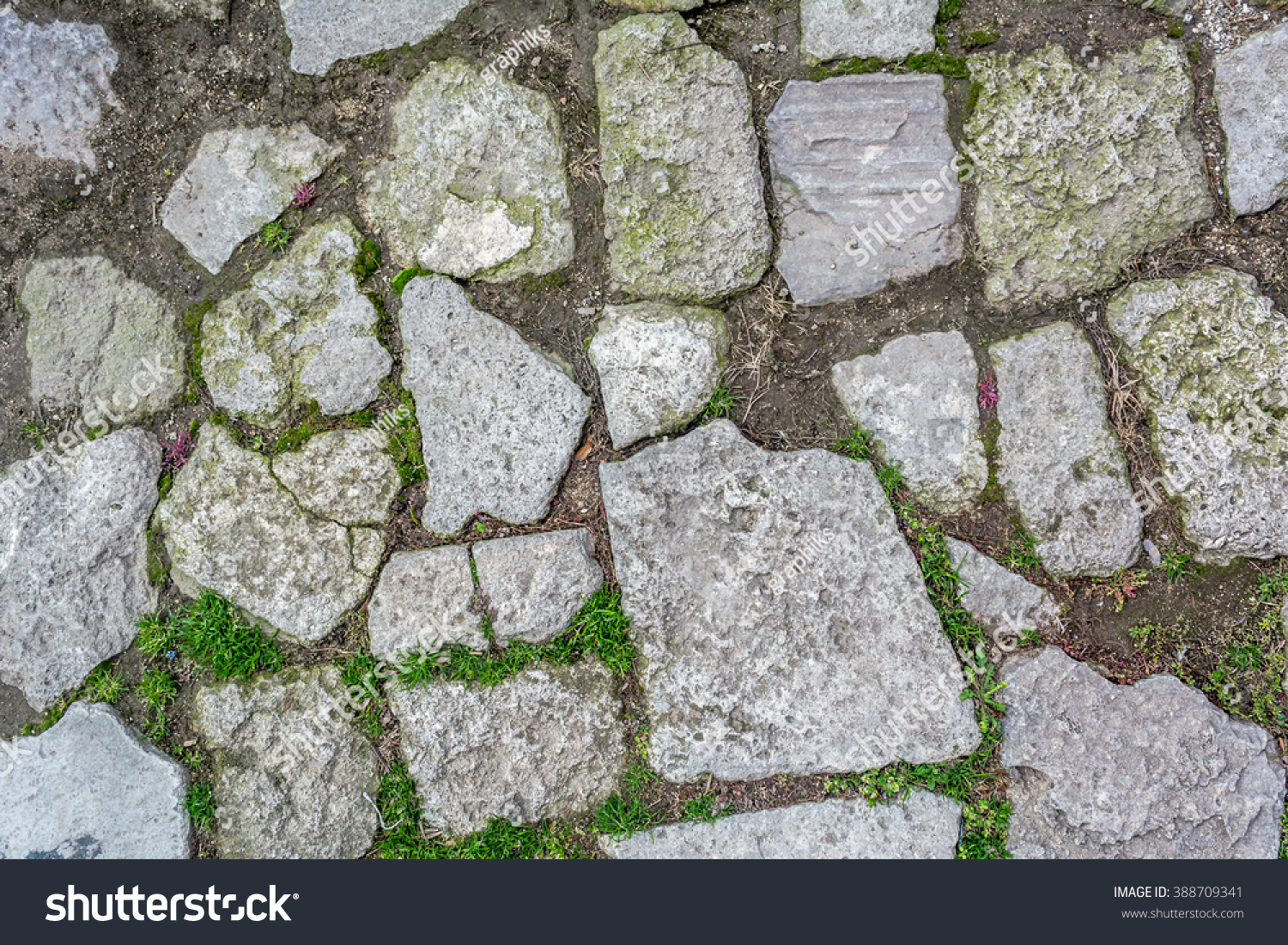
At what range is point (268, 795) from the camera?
2525 millimetres

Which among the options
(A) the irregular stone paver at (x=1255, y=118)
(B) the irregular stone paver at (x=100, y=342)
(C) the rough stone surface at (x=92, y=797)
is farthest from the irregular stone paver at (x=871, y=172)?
(C) the rough stone surface at (x=92, y=797)

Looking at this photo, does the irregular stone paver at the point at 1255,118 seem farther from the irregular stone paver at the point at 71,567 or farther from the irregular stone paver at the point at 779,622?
the irregular stone paver at the point at 71,567

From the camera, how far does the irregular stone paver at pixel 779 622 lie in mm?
2518

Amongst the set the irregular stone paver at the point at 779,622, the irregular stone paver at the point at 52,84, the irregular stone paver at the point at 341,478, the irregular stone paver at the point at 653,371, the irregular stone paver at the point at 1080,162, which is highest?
the irregular stone paver at the point at 52,84

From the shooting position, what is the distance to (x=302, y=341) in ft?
8.57

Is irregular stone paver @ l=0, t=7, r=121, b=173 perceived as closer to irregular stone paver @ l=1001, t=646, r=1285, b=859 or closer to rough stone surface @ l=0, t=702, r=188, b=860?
rough stone surface @ l=0, t=702, r=188, b=860

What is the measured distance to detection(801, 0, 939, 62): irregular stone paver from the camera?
2.54 metres

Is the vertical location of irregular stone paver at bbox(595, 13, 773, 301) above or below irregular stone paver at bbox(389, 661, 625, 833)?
above

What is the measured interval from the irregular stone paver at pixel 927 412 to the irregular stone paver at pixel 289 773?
202 centimetres

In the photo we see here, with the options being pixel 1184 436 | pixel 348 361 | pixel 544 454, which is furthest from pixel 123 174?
pixel 1184 436

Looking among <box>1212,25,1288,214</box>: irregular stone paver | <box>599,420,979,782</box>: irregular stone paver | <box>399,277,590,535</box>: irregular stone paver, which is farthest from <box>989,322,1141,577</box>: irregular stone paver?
<box>399,277,590,535</box>: irregular stone paver

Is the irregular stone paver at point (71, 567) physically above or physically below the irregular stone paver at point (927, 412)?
below

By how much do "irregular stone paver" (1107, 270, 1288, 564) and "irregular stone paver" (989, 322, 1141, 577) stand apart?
18cm

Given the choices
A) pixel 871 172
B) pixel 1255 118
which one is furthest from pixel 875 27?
pixel 1255 118
